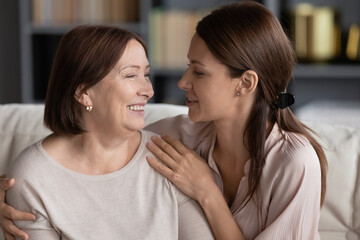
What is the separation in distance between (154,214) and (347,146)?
2.26 ft

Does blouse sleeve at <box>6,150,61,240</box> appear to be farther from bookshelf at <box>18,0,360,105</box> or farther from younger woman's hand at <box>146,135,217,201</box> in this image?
bookshelf at <box>18,0,360,105</box>

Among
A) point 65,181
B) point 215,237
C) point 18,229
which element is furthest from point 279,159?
point 18,229

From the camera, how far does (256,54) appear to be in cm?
172

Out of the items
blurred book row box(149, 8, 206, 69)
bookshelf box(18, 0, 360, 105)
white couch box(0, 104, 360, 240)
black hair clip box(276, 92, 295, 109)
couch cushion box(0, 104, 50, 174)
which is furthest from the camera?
blurred book row box(149, 8, 206, 69)

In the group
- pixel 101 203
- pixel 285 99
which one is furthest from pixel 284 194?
pixel 101 203

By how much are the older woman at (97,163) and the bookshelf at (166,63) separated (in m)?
2.24

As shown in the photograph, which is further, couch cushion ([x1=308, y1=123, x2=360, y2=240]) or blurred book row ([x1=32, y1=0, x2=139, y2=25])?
blurred book row ([x1=32, y1=0, x2=139, y2=25])

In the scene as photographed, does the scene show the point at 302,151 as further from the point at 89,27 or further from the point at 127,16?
the point at 127,16

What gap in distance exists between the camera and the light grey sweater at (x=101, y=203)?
5.61 ft

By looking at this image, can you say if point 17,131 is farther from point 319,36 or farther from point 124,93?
point 319,36

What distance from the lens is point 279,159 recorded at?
1.75m

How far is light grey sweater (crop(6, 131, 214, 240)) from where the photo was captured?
1711mm

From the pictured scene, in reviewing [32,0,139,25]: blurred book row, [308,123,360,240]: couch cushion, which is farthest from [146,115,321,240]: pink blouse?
[32,0,139,25]: blurred book row

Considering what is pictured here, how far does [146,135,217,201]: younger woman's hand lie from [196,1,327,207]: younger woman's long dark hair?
13 cm
